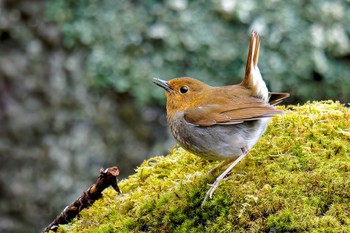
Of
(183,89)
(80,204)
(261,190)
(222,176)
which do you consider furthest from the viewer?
(183,89)

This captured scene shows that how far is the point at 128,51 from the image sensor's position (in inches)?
309

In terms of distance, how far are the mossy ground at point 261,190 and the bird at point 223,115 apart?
114mm

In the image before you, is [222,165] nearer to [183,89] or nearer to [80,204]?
[183,89]

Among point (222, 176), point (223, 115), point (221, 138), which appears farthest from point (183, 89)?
point (222, 176)

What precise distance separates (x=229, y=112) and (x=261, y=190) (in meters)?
0.84

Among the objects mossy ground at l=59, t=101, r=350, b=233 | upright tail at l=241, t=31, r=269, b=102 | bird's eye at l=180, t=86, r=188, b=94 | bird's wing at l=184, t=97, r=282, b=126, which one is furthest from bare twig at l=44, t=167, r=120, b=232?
upright tail at l=241, t=31, r=269, b=102

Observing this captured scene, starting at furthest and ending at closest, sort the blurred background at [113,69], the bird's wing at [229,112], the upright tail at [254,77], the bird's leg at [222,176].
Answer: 1. the blurred background at [113,69]
2. the upright tail at [254,77]
3. the bird's wing at [229,112]
4. the bird's leg at [222,176]

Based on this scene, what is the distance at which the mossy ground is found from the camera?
126 inches

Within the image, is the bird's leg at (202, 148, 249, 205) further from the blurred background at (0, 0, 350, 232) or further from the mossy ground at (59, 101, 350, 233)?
the blurred background at (0, 0, 350, 232)

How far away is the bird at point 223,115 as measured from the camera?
390 cm

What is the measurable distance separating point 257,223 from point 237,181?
0.42 m

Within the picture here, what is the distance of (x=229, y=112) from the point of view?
13.4 feet

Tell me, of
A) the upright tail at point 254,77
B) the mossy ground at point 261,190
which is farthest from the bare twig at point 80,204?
the upright tail at point 254,77

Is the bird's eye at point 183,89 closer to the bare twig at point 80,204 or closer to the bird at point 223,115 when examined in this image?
the bird at point 223,115
